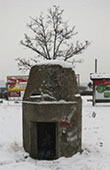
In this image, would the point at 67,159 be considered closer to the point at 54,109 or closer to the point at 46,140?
the point at 46,140

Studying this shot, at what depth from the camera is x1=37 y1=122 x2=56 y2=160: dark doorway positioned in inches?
235

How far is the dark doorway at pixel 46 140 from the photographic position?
235 inches

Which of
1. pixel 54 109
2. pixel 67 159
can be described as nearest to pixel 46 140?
pixel 67 159

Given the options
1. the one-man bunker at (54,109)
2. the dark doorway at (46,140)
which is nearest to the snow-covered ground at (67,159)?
the one-man bunker at (54,109)

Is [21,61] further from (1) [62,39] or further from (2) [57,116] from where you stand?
(2) [57,116]

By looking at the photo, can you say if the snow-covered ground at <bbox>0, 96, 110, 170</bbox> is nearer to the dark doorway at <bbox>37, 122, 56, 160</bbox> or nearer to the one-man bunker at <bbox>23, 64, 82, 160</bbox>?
the one-man bunker at <bbox>23, 64, 82, 160</bbox>

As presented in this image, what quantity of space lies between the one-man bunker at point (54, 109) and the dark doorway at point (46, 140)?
0.11ft

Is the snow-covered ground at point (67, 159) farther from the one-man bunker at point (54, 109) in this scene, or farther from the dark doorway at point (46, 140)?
the dark doorway at point (46, 140)

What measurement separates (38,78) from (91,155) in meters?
3.18

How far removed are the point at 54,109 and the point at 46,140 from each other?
70.5 inches

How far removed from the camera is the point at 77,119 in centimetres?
582

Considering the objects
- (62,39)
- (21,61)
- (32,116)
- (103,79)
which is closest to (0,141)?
(32,116)

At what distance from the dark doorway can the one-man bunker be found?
0.03m

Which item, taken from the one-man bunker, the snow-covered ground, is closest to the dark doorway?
the one-man bunker
